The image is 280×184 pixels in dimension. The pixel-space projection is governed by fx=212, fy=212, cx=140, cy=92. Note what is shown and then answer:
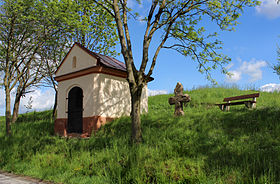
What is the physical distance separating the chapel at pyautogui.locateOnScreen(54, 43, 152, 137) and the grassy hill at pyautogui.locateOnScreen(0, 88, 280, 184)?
3.90 ft

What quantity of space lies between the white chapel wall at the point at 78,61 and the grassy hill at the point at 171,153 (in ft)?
12.5

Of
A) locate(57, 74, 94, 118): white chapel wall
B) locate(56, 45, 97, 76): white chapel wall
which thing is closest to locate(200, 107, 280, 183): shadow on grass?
locate(57, 74, 94, 118): white chapel wall

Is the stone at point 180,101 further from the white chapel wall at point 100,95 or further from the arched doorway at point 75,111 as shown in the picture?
the arched doorway at point 75,111

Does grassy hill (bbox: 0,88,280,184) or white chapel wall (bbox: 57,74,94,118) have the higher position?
white chapel wall (bbox: 57,74,94,118)

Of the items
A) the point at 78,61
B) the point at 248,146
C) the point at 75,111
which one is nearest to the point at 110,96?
the point at 75,111

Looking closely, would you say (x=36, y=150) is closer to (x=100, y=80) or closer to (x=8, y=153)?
(x=8, y=153)

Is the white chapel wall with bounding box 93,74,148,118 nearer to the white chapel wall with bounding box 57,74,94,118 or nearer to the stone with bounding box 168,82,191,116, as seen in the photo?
Answer: the white chapel wall with bounding box 57,74,94,118

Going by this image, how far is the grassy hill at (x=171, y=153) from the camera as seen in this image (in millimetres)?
5289

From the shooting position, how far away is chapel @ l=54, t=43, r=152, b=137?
11.1 meters

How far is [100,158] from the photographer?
23.2ft

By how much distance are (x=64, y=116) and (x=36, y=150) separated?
3.63m

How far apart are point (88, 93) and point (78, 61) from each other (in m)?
2.36

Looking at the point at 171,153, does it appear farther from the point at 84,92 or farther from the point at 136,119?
the point at 84,92

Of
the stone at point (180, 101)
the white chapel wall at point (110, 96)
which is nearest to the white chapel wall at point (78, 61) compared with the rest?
the white chapel wall at point (110, 96)
